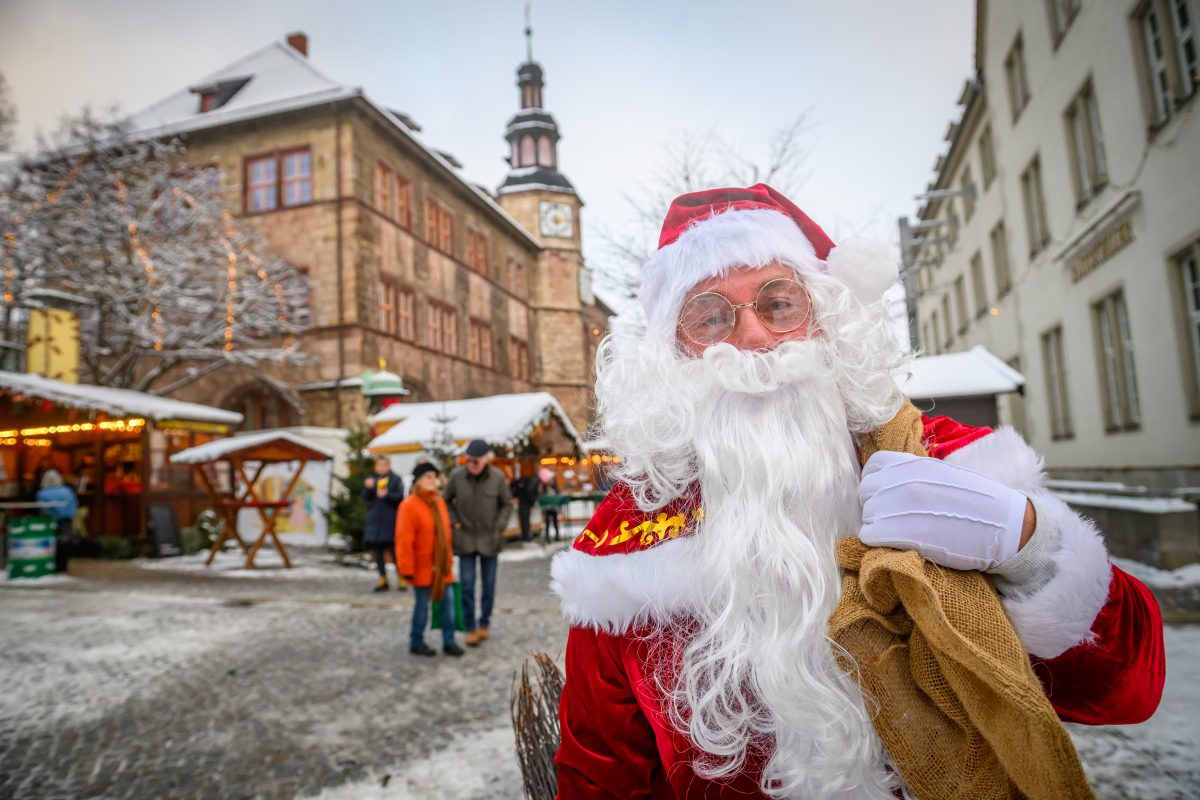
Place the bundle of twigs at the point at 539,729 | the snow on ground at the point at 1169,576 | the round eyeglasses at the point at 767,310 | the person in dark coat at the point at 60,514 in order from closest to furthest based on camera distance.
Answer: the round eyeglasses at the point at 767,310 < the bundle of twigs at the point at 539,729 < the snow on ground at the point at 1169,576 < the person in dark coat at the point at 60,514

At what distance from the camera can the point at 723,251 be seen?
161cm

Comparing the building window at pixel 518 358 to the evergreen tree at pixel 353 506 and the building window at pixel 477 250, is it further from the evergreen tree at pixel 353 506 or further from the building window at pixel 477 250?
the evergreen tree at pixel 353 506

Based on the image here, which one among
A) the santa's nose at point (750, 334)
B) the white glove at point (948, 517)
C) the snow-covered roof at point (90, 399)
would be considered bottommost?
the white glove at point (948, 517)

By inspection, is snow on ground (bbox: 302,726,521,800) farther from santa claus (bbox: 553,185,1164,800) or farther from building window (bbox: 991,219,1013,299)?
building window (bbox: 991,219,1013,299)

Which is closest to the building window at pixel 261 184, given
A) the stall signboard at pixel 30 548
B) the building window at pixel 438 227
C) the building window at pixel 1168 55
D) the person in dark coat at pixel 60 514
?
the building window at pixel 438 227

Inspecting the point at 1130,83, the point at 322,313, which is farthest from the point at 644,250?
the point at 322,313

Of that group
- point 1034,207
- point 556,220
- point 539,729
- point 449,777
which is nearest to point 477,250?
point 556,220

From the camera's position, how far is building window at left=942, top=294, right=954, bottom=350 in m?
25.6

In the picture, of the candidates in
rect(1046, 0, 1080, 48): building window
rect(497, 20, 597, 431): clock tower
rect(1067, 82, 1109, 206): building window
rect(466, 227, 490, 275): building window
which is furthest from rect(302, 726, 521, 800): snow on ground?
rect(497, 20, 597, 431): clock tower

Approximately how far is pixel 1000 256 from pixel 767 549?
65.6ft

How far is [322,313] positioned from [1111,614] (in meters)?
21.4

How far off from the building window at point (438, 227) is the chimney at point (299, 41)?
7074 mm

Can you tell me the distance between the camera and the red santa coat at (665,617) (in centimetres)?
112

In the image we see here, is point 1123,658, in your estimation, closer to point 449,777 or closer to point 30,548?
point 449,777
